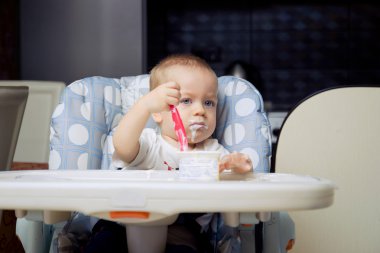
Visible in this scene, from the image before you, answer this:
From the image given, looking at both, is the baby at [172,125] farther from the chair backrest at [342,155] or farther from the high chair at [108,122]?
the chair backrest at [342,155]

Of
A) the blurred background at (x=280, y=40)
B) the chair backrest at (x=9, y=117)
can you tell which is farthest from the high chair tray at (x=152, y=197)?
the blurred background at (x=280, y=40)

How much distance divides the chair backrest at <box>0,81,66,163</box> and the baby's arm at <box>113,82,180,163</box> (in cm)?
98

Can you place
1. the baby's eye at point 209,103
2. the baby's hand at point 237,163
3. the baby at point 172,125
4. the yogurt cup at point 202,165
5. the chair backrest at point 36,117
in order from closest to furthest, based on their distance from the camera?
the yogurt cup at point 202,165, the baby's hand at point 237,163, the baby at point 172,125, the baby's eye at point 209,103, the chair backrest at point 36,117

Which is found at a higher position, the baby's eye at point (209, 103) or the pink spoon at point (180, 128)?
the baby's eye at point (209, 103)

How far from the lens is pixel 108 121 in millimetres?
1547

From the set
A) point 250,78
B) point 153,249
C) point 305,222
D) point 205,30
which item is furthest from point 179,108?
point 205,30

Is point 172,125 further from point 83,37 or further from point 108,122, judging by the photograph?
point 83,37

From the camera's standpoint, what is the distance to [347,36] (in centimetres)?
375

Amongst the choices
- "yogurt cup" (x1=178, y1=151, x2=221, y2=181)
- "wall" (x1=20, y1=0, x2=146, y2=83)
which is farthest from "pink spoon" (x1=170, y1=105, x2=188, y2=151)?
"wall" (x1=20, y1=0, x2=146, y2=83)

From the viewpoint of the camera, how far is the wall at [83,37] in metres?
2.84

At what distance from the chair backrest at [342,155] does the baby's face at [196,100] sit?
0.83 ft

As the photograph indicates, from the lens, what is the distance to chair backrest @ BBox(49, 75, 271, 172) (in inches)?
57.4

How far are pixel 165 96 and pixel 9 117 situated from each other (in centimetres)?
33

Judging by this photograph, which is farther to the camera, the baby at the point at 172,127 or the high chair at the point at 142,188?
the baby at the point at 172,127
